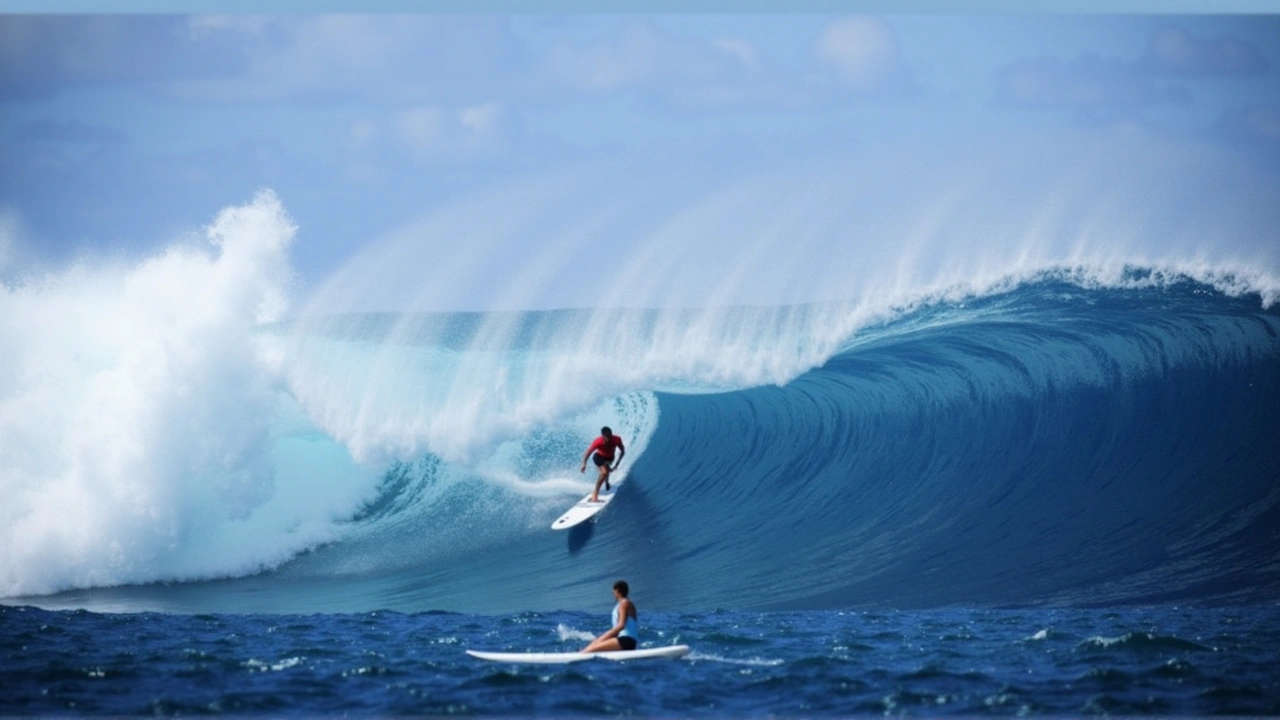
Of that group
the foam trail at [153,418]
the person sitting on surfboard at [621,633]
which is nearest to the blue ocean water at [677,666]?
the person sitting on surfboard at [621,633]

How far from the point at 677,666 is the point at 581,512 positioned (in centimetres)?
265

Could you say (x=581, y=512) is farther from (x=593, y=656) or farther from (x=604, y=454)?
(x=593, y=656)

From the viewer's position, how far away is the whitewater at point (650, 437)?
336 inches

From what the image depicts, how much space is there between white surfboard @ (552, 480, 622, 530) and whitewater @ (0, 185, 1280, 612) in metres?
0.08

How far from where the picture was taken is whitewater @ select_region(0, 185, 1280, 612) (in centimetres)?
853

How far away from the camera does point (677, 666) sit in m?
6.38

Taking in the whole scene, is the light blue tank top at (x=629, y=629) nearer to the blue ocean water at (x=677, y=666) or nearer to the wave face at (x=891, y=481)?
the blue ocean water at (x=677, y=666)

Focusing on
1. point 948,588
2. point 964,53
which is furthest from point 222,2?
point 948,588

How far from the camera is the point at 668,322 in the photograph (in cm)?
998

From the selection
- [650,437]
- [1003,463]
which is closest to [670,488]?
[650,437]

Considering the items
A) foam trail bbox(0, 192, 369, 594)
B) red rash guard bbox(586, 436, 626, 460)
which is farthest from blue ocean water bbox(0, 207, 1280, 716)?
red rash guard bbox(586, 436, 626, 460)

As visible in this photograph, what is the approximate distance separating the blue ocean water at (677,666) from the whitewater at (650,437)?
0.76 meters

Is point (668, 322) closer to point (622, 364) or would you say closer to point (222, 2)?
point (622, 364)

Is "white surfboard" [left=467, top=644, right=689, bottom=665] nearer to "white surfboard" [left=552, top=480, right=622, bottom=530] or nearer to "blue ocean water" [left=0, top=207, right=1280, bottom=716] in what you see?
"blue ocean water" [left=0, top=207, right=1280, bottom=716]
